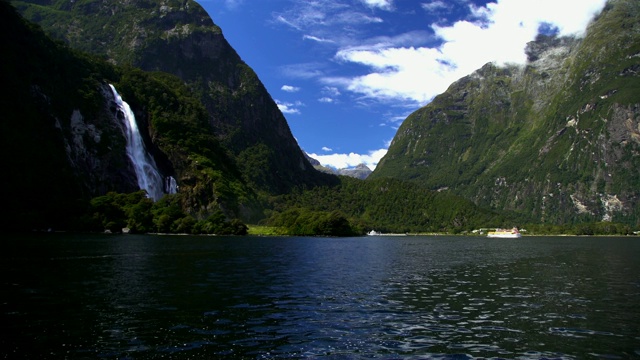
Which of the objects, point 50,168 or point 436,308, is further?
point 50,168

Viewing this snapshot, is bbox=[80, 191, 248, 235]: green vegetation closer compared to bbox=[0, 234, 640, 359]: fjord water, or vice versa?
bbox=[0, 234, 640, 359]: fjord water

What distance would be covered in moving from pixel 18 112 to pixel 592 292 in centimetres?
18362

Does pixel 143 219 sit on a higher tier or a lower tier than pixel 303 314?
higher

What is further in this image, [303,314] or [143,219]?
[143,219]

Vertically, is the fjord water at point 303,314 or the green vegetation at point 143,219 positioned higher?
the green vegetation at point 143,219

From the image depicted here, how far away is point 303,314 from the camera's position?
101ft

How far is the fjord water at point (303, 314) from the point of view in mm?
22281

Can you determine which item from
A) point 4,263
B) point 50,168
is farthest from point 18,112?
point 4,263

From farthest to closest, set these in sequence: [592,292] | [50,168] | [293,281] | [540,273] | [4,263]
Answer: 1. [50,168]
2. [540,273]
3. [4,263]
4. [293,281]
5. [592,292]

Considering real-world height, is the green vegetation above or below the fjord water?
above

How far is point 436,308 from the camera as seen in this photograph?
34.3m

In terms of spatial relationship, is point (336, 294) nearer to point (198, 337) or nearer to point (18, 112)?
point (198, 337)

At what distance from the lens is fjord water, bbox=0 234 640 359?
2228 centimetres

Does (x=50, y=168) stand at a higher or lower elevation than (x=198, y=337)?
higher
